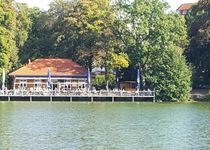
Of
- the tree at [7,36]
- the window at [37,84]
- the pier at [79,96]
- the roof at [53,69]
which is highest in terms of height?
the tree at [7,36]

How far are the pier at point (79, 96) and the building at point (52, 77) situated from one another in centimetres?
450

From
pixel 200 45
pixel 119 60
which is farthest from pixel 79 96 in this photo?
pixel 200 45

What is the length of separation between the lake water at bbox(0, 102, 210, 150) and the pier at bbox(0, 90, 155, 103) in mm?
19730

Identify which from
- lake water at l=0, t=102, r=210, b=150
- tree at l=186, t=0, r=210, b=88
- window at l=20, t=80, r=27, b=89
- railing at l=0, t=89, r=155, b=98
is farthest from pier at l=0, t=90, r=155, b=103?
lake water at l=0, t=102, r=210, b=150

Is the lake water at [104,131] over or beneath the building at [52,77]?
beneath

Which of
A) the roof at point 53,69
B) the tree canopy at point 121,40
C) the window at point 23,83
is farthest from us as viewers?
the window at point 23,83

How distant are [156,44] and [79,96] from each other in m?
9.66

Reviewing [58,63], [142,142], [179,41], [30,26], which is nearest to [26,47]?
[30,26]

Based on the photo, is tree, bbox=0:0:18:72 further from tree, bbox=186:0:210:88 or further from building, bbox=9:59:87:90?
tree, bbox=186:0:210:88

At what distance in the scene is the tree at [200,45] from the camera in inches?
2467

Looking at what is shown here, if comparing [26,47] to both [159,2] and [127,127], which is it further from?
[127,127]

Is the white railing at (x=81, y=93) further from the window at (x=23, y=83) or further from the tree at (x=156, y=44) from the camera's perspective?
the window at (x=23, y=83)

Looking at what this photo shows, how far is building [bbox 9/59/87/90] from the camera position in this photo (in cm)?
6450

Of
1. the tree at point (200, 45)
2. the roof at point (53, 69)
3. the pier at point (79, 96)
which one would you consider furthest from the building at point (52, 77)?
the tree at point (200, 45)
